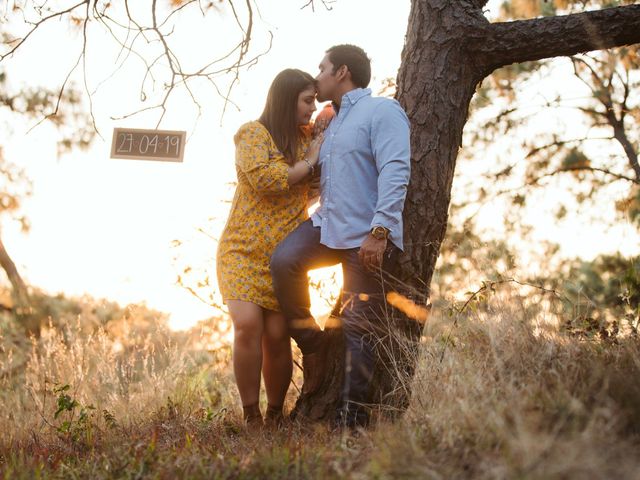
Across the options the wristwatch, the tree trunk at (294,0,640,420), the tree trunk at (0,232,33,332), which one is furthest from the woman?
the tree trunk at (0,232,33,332)

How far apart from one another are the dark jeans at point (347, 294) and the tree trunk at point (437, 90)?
0.42 feet

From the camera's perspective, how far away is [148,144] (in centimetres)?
382

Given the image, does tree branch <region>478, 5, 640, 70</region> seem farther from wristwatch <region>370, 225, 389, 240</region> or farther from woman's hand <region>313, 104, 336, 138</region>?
wristwatch <region>370, 225, 389, 240</region>

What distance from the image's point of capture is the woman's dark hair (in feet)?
11.8

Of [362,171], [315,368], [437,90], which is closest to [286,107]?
[362,171]

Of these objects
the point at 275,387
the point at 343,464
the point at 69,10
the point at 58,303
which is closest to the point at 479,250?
the point at 275,387

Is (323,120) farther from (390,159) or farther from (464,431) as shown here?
(464,431)

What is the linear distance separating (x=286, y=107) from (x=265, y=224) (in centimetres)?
59

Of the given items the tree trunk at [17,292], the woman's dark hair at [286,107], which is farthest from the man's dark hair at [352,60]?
the tree trunk at [17,292]

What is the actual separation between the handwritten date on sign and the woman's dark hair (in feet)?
1.61

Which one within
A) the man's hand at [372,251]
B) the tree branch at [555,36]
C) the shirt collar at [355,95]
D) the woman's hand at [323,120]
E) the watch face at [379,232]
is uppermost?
the tree branch at [555,36]

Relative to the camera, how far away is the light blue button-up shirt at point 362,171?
3303 millimetres

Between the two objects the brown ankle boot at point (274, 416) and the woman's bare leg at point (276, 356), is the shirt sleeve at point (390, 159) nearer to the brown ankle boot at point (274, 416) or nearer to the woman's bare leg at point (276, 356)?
the woman's bare leg at point (276, 356)

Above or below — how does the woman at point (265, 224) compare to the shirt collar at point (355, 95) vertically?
below
